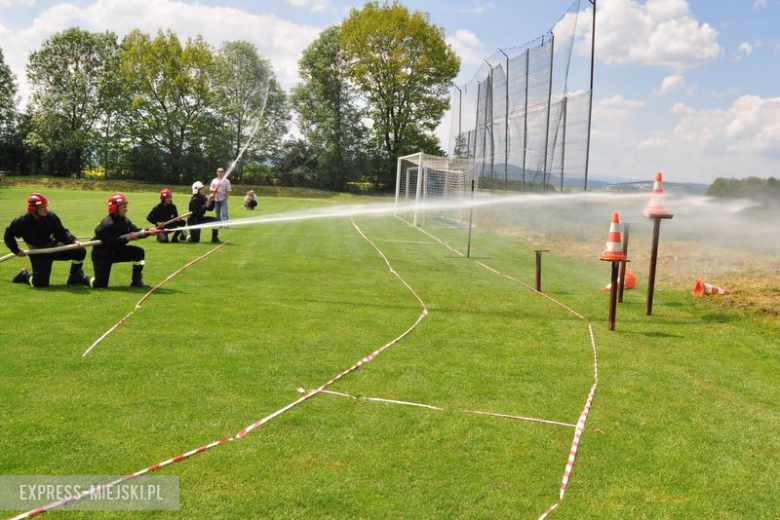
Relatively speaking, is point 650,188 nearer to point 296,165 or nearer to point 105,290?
point 105,290

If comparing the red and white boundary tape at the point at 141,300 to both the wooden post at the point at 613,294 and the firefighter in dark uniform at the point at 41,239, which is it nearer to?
the firefighter in dark uniform at the point at 41,239

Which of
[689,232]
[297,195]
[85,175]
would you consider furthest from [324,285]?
[85,175]

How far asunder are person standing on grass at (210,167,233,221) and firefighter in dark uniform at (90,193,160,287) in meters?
7.81

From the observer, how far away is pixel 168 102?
198ft

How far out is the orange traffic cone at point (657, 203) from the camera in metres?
8.56

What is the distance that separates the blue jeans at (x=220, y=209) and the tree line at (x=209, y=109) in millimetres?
39447

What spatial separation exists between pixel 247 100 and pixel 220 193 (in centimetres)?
3197

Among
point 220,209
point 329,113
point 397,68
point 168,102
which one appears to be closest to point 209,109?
point 168,102

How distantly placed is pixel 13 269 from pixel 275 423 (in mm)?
8557

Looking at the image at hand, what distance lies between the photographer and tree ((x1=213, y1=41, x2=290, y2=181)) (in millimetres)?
43219

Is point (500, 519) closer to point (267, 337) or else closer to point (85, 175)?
point (267, 337)

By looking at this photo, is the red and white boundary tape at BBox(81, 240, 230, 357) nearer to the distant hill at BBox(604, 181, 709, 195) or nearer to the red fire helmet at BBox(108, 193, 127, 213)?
the red fire helmet at BBox(108, 193, 127, 213)

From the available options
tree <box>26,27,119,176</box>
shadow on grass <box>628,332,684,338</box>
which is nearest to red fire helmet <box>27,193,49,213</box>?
shadow on grass <box>628,332,684,338</box>

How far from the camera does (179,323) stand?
26.0ft
